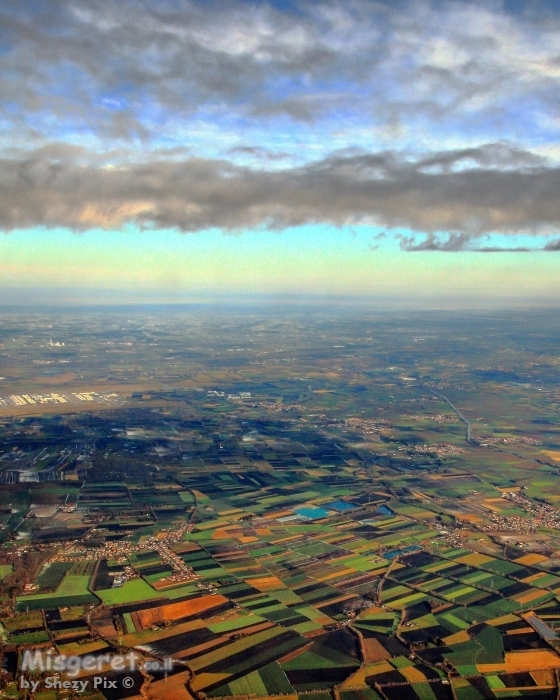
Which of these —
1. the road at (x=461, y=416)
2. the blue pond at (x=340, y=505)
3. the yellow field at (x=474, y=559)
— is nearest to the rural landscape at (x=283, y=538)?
the blue pond at (x=340, y=505)

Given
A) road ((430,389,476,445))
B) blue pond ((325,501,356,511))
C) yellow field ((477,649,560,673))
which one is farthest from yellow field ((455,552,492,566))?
road ((430,389,476,445))

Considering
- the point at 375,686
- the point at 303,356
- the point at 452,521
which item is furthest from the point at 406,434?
the point at 303,356

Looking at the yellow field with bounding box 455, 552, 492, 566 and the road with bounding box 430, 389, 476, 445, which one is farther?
the road with bounding box 430, 389, 476, 445

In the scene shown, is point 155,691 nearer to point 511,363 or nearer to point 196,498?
point 196,498

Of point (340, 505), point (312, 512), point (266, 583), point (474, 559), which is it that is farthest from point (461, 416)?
point (266, 583)

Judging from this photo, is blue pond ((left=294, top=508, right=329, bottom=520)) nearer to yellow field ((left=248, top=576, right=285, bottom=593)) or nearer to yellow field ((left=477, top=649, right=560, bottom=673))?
yellow field ((left=248, top=576, right=285, bottom=593))

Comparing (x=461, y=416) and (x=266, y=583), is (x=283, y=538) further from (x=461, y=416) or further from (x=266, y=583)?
(x=461, y=416)
